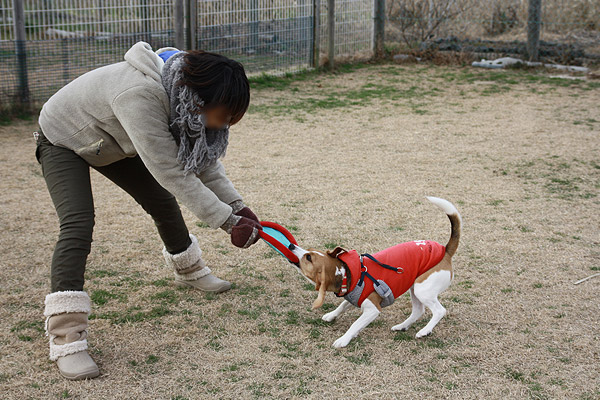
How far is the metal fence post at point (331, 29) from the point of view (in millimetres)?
10984

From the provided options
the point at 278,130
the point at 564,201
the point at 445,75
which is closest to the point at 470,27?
the point at 445,75

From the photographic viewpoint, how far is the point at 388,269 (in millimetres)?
3068

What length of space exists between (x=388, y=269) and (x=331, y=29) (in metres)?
8.71

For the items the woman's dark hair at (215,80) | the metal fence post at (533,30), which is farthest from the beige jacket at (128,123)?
the metal fence post at (533,30)

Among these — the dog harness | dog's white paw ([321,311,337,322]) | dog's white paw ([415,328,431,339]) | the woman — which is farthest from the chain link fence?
dog's white paw ([415,328,431,339])

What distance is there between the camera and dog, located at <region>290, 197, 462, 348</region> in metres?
3.00

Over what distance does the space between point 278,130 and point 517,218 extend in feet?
11.4

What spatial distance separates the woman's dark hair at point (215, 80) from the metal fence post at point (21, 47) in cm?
587

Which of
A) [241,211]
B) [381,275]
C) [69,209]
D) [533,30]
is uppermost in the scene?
[533,30]

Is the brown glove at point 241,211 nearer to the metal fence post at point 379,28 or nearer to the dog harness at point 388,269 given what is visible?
the dog harness at point 388,269

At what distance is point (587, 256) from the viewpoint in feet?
13.2

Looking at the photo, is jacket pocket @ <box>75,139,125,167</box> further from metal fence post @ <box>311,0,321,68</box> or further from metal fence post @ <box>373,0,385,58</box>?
metal fence post @ <box>373,0,385,58</box>

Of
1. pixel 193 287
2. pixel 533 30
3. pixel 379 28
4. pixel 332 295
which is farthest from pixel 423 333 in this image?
pixel 379 28

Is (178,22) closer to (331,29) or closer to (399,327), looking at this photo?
(331,29)
